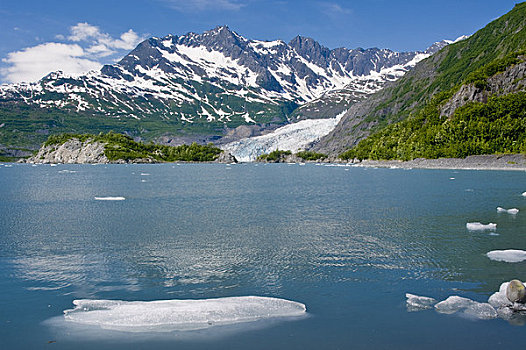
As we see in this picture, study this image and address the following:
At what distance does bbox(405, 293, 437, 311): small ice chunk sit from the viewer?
604 inches

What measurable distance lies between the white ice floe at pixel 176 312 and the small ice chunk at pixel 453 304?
5081 mm

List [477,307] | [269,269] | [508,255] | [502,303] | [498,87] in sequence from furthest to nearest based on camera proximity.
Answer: [498,87] < [508,255] < [269,269] < [502,303] < [477,307]

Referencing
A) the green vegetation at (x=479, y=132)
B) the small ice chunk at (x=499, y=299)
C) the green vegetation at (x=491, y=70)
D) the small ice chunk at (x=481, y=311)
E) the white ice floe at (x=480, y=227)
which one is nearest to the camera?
the small ice chunk at (x=481, y=311)

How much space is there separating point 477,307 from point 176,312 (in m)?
11.0

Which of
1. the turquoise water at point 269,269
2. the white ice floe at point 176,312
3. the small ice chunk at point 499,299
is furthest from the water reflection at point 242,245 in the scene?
the small ice chunk at point 499,299

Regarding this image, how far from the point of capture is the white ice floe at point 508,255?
21.5 m

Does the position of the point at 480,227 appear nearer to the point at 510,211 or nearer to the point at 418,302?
the point at 510,211

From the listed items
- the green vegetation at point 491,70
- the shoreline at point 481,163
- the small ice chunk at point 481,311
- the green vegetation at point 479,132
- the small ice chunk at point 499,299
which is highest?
the green vegetation at point 491,70

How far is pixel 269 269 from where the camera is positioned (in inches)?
824

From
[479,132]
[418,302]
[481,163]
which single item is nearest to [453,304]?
[418,302]

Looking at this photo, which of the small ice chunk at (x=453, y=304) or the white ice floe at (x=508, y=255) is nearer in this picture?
the small ice chunk at (x=453, y=304)

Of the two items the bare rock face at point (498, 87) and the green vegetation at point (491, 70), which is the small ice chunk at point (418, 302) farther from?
the green vegetation at point (491, 70)

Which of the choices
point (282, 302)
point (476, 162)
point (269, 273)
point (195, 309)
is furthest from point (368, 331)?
point (476, 162)

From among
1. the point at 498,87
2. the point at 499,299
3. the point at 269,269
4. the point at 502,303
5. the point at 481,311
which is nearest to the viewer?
the point at 481,311
